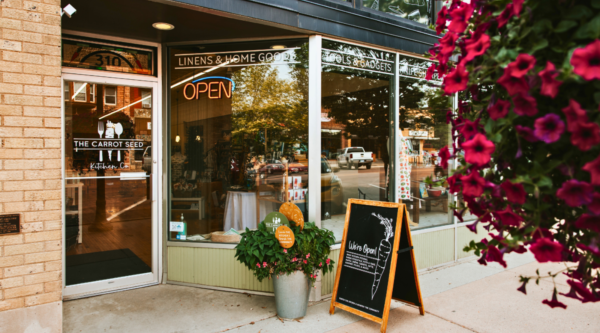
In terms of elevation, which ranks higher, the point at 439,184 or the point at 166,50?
the point at 166,50

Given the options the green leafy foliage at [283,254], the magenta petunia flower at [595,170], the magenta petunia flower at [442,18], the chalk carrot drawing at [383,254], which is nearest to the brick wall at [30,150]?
the green leafy foliage at [283,254]

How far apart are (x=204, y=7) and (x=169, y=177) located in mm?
2021

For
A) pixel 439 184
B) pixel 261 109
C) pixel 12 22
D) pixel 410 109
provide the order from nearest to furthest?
pixel 439 184 → pixel 12 22 → pixel 261 109 → pixel 410 109

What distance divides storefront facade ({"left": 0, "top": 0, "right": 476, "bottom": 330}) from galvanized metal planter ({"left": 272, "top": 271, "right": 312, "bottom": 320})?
53 cm

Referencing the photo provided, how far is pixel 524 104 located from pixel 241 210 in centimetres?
401

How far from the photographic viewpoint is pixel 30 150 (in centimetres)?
274

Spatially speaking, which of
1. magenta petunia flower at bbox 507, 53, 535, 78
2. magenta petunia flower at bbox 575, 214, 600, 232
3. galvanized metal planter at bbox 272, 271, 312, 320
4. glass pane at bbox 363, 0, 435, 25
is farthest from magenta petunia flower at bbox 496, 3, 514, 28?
glass pane at bbox 363, 0, 435, 25

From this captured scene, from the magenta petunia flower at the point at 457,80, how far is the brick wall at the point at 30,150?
2840 mm

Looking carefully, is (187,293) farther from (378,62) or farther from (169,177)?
(378,62)

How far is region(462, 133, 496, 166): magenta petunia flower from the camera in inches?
38.8

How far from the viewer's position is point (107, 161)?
4.16m

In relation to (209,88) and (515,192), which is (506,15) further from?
(209,88)

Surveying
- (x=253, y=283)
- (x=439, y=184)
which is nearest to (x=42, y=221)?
(x=253, y=283)

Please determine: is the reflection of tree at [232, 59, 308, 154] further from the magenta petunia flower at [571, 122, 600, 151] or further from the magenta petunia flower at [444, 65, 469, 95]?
the magenta petunia flower at [571, 122, 600, 151]
